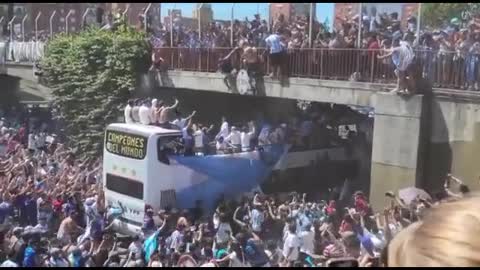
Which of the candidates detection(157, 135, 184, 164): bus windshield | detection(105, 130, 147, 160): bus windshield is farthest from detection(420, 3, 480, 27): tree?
detection(105, 130, 147, 160): bus windshield

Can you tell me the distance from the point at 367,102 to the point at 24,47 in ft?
40.7

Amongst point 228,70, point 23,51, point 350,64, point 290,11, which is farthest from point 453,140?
point 23,51

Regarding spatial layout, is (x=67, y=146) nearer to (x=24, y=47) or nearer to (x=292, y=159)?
(x=24, y=47)

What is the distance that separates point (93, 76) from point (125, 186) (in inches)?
239

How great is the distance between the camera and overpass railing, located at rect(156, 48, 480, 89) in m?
8.66

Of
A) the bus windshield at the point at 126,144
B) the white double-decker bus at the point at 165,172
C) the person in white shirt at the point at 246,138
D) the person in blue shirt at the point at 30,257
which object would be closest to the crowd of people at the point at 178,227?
the person in blue shirt at the point at 30,257

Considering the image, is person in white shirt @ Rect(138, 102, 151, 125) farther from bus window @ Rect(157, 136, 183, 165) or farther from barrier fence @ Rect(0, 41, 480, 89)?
barrier fence @ Rect(0, 41, 480, 89)

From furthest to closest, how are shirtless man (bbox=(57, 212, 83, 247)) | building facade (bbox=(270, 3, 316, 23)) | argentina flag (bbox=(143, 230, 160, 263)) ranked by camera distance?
building facade (bbox=(270, 3, 316, 23)) < shirtless man (bbox=(57, 212, 83, 247)) < argentina flag (bbox=(143, 230, 160, 263))

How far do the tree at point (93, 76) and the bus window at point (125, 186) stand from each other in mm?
3809

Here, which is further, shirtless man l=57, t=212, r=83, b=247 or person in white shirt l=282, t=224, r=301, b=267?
shirtless man l=57, t=212, r=83, b=247

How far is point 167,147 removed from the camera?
31.6 feet

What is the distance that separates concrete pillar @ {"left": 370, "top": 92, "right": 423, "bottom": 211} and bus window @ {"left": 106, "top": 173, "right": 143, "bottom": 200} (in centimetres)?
312

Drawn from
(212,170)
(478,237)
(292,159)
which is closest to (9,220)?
(212,170)

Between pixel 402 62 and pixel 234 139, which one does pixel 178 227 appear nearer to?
pixel 234 139
